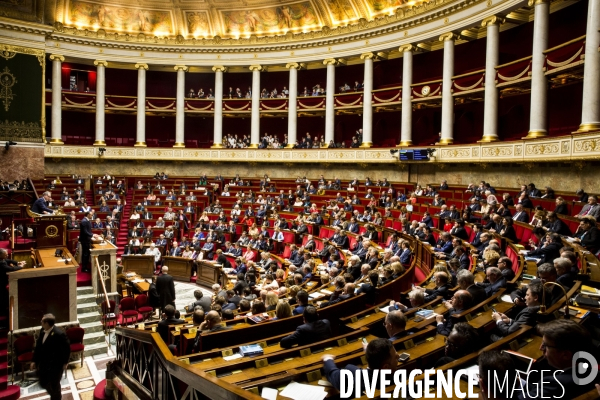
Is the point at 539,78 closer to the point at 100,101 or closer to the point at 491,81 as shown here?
the point at 491,81

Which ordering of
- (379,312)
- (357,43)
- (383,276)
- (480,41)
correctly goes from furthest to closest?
(357,43) → (480,41) → (383,276) → (379,312)

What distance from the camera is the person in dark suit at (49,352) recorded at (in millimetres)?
6477

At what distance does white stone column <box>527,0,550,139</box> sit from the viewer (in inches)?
610

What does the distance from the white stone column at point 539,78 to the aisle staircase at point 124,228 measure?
624 inches

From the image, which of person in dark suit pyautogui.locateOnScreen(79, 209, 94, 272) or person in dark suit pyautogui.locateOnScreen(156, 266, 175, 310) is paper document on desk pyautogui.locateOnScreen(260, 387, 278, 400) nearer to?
person in dark suit pyautogui.locateOnScreen(156, 266, 175, 310)

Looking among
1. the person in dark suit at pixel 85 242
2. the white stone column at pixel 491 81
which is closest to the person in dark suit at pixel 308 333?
the person in dark suit at pixel 85 242

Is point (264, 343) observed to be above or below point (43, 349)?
above

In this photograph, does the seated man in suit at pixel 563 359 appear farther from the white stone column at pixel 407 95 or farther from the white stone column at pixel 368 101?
the white stone column at pixel 368 101

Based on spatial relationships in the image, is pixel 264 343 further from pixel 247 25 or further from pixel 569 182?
pixel 247 25

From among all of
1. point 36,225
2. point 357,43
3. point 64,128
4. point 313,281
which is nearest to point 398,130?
point 357,43

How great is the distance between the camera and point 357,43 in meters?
23.9

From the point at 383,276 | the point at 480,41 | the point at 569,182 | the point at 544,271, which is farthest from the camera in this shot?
the point at 480,41

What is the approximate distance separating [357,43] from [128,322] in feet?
61.6

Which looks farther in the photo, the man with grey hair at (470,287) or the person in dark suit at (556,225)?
the person in dark suit at (556,225)
